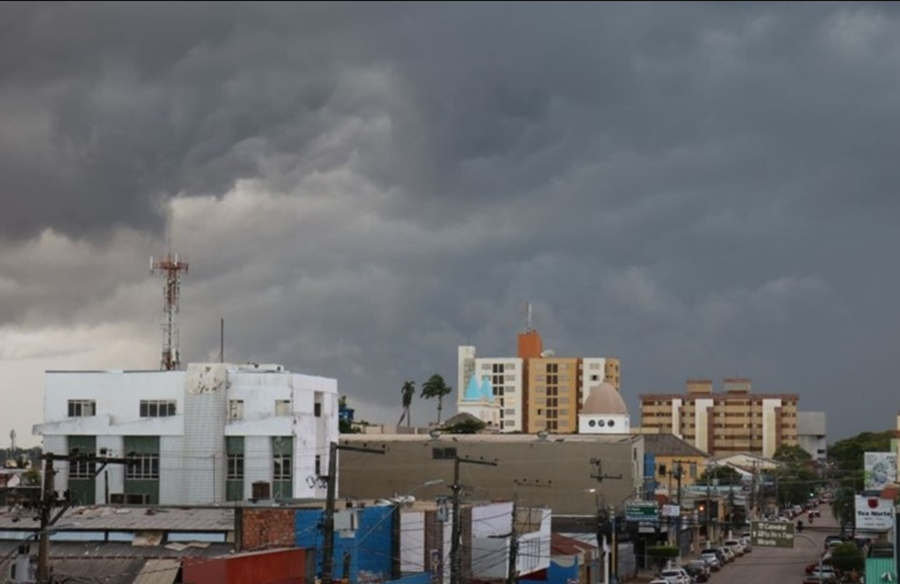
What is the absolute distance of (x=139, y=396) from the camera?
298ft

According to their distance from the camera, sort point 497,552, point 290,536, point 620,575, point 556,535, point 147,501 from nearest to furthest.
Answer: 1. point 290,536
2. point 497,552
3. point 147,501
4. point 556,535
5. point 620,575

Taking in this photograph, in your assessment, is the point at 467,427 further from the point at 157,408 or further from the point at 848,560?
the point at 157,408

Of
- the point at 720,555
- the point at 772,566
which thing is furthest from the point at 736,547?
the point at 772,566

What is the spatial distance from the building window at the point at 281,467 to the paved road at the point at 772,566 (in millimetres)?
28858

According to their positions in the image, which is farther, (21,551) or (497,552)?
(497,552)

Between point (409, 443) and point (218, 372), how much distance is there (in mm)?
25539

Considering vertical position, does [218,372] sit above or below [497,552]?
above

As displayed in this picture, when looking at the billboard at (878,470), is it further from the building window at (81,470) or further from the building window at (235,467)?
the building window at (81,470)

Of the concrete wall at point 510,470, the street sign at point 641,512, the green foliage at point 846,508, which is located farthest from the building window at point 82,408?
the green foliage at point 846,508

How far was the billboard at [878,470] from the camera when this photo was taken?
13000 cm

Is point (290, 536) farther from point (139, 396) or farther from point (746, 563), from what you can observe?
point (746, 563)

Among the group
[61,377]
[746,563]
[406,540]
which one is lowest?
[746,563]

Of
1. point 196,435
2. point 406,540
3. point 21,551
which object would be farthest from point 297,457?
point 21,551

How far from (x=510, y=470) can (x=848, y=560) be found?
24384 mm
